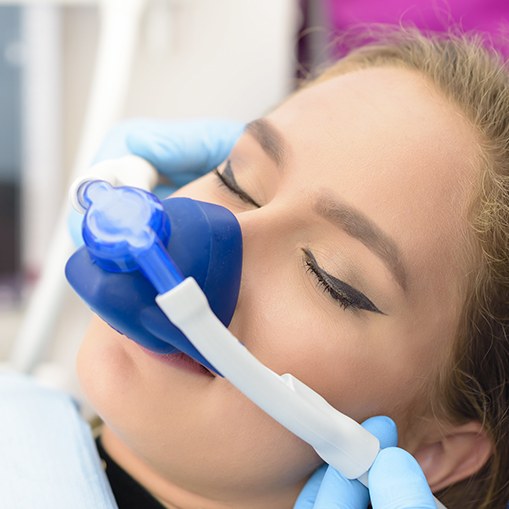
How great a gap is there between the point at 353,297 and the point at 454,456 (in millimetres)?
300

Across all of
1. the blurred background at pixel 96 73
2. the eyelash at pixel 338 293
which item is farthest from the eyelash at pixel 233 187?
the blurred background at pixel 96 73

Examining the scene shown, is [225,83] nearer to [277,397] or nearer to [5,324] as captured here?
[5,324]

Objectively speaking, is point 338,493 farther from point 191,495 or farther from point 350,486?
point 191,495

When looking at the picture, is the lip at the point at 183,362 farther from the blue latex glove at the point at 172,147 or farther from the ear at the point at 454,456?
the blue latex glove at the point at 172,147

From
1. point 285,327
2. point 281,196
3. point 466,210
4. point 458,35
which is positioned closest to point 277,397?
point 285,327

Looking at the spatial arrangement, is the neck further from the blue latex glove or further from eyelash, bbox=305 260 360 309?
the blue latex glove

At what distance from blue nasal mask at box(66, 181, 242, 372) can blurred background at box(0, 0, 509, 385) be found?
3.16ft

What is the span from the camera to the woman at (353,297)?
89 cm

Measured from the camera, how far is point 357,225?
2.95ft

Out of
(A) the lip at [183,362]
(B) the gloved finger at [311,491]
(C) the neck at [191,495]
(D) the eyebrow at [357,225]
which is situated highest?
(D) the eyebrow at [357,225]

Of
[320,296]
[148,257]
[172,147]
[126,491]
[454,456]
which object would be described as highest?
[148,257]

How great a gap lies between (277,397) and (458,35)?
764 millimetres

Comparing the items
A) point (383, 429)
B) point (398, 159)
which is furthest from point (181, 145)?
A: point (383, 429)

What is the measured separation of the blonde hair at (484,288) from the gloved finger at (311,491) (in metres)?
0.17
